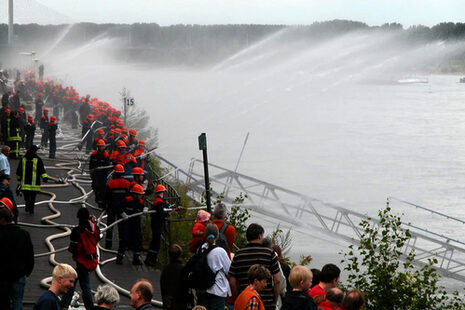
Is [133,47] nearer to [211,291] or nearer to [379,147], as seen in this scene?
[379,147]

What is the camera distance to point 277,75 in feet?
454

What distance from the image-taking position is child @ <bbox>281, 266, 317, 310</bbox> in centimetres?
730

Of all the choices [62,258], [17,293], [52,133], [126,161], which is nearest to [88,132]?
[52,133]

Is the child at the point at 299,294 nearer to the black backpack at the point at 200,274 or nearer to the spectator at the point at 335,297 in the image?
the spectator at the point at 335,297

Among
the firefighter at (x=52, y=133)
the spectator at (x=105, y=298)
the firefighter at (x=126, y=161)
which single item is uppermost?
the spectator at (x=105, y=298)

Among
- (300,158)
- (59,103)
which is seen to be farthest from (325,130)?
(59,103)

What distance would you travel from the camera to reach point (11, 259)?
343 inches

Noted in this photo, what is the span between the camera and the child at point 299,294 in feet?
24.0

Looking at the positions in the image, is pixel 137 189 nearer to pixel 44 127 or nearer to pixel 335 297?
pixel 335 297

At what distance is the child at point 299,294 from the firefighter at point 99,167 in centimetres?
1193

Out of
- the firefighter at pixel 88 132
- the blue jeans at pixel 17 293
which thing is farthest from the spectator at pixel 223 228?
the firefighter at pixel 88 132

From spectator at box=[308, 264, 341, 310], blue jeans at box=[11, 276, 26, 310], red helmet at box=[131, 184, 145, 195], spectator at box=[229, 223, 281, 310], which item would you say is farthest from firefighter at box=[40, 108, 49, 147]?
spectator at box=[308, 264, 341, 310]

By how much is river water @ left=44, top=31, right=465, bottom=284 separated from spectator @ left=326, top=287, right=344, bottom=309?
26647 millimetres

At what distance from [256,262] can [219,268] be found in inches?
22.0
